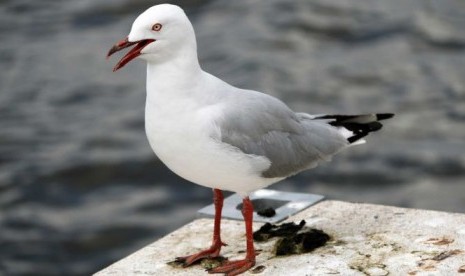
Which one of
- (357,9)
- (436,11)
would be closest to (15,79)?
(357,9)

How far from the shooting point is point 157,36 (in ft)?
13.7

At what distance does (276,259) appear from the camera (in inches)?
177

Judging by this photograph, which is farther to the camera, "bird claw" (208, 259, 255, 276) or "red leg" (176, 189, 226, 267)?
"red leg" (176, 189, 226, 267)

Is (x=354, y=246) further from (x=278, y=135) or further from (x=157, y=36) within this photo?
(x=157, y=36)

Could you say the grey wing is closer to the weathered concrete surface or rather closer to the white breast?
the white breast

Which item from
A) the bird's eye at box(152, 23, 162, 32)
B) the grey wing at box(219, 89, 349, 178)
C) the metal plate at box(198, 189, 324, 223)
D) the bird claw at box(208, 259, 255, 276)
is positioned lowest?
the bird claw at box(208, 259, 255, 276)

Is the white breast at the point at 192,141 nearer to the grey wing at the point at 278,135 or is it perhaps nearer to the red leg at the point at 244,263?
the grey wing at the point at 278,135

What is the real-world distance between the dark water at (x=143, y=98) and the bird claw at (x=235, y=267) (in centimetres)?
339

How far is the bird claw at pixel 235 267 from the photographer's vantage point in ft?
14.4

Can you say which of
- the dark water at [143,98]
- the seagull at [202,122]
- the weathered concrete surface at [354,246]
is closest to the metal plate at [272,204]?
the weathered concrete surface at [354,246]

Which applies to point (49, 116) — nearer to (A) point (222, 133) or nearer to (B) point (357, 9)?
(B) point (357, 9)

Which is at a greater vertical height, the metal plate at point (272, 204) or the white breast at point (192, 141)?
the white breast at point (192, 141)

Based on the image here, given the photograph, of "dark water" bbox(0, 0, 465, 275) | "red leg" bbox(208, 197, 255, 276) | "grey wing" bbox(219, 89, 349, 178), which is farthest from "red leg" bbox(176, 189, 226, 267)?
"dark water" bbox(0, 0, 465, 275)

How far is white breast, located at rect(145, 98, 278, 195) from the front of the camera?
420 centimetres
